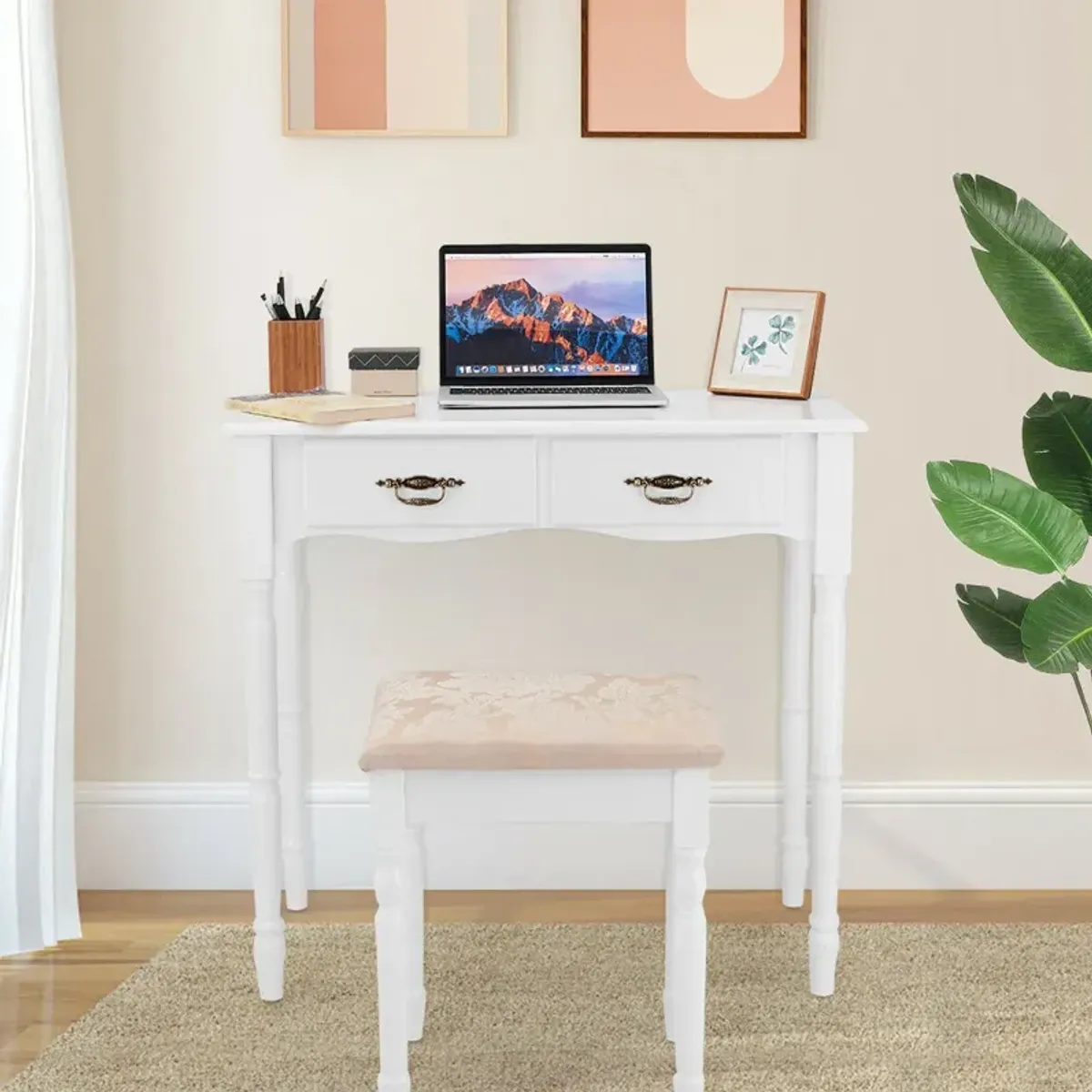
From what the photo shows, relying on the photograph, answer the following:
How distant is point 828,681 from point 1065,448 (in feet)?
1.51

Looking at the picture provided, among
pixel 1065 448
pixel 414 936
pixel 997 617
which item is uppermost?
pixel 1065 448

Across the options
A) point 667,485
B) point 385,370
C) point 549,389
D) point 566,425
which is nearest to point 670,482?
point 667,485

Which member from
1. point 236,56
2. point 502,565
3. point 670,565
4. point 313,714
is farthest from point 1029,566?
point 236,56

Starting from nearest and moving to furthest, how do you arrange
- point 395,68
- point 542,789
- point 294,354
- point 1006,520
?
point 542,789 → point 1006,520 → point 294,354 → point 395,68

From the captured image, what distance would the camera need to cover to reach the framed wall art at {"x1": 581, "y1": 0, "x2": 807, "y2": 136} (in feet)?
8.01

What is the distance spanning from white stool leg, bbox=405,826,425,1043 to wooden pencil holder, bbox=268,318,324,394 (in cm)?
71

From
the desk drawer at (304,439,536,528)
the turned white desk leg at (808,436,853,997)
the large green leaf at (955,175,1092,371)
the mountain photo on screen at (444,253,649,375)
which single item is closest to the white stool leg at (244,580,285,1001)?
the desk drawer at (304,439,536,528)

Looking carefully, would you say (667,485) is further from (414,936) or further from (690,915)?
(414,936)

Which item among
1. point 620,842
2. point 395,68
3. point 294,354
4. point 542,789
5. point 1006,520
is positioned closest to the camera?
point 542,789

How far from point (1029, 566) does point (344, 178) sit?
4.24 ft

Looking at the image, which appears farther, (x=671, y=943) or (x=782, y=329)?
(x=782, y=329)

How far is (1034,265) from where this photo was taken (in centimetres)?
196

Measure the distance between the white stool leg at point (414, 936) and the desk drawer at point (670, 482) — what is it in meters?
0.49

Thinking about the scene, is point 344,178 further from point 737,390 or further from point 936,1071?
point 936,1071
